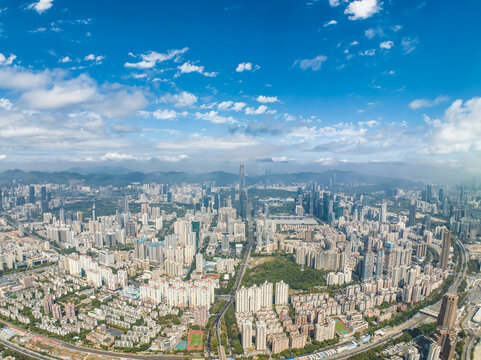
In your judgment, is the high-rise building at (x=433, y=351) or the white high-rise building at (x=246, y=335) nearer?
the high-rise building at (x=433, y=351)

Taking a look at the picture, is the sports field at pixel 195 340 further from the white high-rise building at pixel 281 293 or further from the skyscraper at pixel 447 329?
the skyscraper at pixel 447 329

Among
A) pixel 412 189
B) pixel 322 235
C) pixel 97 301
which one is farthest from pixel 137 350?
pixel 412 189


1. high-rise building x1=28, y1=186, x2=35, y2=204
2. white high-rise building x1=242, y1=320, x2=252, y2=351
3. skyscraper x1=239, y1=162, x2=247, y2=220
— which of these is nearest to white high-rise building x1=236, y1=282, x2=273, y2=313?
white high-rise building x1=242, y1=320, x2=252, y2=351

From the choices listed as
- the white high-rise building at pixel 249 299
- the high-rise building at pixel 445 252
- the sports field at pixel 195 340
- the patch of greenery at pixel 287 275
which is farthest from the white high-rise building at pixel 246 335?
the high-rise building at pixel 445 252

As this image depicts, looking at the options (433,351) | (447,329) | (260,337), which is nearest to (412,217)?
(447,329)

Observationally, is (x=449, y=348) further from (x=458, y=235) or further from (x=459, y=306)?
(x=458, y=235)

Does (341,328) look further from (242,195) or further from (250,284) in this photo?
(242,195)

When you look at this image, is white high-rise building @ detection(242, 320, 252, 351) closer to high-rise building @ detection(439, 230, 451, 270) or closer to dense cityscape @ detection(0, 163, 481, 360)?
dense cityscape @ detection(0, 163, 481, 360)
